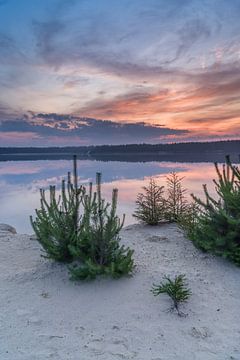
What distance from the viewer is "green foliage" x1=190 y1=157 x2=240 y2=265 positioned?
5969mm

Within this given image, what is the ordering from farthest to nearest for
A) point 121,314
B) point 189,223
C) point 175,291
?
point 189,223 < point 175,291 < point 121,314

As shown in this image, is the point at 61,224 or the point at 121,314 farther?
the point at 61,224

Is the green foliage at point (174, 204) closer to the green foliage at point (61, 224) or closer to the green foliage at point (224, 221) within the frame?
the green foliage at point (224, 221)

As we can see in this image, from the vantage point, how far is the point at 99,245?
543 centimetres

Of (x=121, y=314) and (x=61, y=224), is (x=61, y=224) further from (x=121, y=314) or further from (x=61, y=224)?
(x=121, y=314)

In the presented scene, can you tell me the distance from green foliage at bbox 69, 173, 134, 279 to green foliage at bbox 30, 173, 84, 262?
30cm

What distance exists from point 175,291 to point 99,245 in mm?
1431

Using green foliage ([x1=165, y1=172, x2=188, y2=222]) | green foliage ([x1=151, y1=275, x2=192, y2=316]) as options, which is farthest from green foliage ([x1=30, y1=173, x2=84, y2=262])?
green foliage ([x1=165, y1=172, x2=188, y2=222])

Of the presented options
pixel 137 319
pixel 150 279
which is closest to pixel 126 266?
pixel 150 279

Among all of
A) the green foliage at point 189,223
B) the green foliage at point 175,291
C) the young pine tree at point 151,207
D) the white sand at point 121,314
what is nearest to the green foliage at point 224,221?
the white sand at point 121,314

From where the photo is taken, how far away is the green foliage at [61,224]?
5.84 metres

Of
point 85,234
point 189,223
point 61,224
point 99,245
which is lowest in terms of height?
point 189,223

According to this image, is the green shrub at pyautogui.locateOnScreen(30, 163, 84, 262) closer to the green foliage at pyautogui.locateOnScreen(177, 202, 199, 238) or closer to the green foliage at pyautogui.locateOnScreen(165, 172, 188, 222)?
the green foliage at pyautogui.locateOnScreen(177, 202, 199, 238)

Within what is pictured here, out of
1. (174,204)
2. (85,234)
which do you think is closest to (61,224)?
(85,234)
